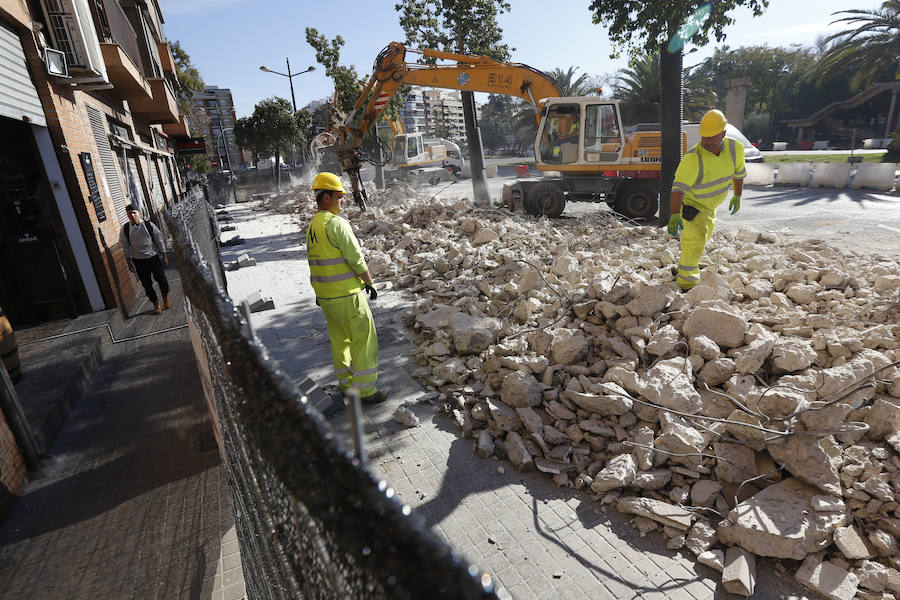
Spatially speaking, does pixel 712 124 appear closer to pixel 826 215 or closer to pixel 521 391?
pixel 521 391

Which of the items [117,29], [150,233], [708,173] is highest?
[117,29]

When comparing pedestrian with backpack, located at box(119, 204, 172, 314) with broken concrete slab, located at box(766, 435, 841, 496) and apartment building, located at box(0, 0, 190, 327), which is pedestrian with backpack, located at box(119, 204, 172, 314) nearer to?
apartment building, located at box(0, 0, 190, 327)

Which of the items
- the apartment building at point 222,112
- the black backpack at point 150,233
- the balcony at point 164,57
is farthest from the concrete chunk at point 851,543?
the apartment building at point 222,112

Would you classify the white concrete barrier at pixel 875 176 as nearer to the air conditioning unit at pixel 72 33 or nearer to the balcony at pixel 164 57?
the air conditioning unit at pixel 72 33

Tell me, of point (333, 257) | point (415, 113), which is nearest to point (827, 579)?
point (333, 257)

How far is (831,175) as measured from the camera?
619 inches

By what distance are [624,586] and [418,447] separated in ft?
5.72

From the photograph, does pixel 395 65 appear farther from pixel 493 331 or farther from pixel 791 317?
pixel 791 317

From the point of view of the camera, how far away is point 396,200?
631 inches

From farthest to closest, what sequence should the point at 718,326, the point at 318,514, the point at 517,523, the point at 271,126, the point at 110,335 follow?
the point at 271,126
the point at 110,335
the point at 718,326
the point at 517,523
the point at 318,514

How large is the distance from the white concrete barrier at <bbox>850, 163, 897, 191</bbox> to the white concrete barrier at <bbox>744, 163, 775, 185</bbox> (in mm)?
2945

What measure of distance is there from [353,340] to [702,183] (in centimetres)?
410

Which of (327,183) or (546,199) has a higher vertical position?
(327,183)

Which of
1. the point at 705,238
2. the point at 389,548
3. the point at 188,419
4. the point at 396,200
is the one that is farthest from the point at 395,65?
the point at 389,548
